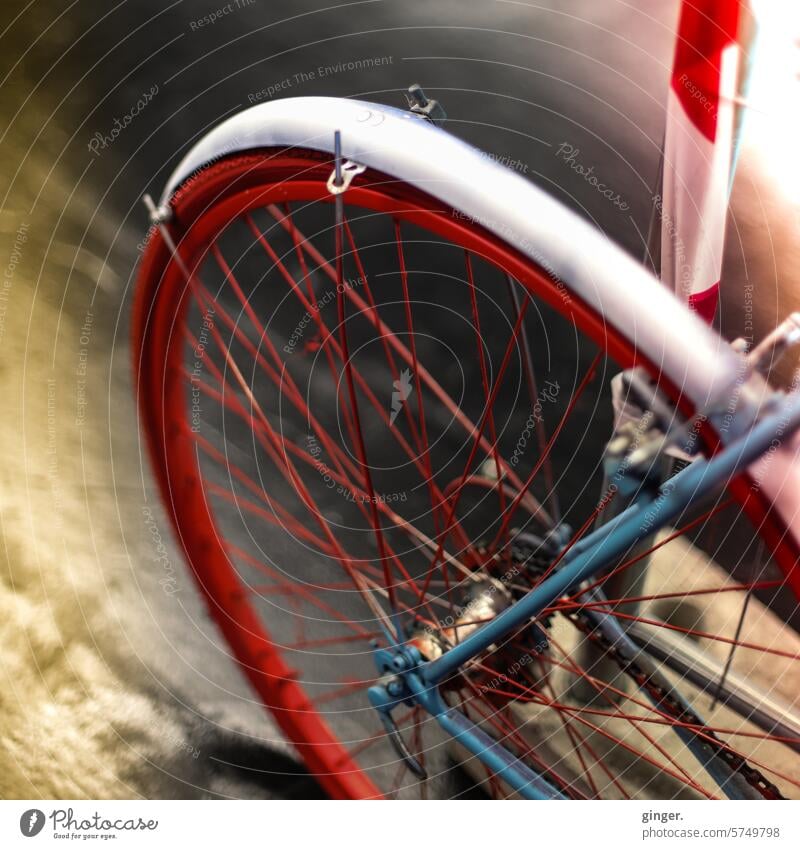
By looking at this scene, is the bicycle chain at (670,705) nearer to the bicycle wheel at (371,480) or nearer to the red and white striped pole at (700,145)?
the bicycle wheel at (371,480)

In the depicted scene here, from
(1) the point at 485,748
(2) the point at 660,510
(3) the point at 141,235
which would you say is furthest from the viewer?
(3) the point at 141,235

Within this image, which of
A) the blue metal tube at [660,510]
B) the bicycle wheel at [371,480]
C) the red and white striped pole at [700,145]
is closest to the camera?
the blue metal tube at [660,510]

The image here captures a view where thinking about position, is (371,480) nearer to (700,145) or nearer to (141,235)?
(141,235)

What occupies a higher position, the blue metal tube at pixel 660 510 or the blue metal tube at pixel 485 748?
the blue metal tube at pixel 660 510

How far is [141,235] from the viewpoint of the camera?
2.76ft

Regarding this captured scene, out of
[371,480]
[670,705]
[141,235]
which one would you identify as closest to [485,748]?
[670,705]

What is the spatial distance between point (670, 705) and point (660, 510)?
0.35 metres

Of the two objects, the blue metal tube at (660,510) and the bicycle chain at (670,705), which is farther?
the bicycle chain at (670,705)

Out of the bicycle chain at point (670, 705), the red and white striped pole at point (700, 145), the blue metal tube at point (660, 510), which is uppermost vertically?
the red and white striped pole at point (700, 145)

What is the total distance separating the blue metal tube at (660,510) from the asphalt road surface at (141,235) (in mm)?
263

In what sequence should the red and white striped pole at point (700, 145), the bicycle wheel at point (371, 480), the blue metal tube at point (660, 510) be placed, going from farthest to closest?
the bicycle wheel at point (371, 480) < the red and white striped pole at point (700, 145) < the blue metal tube at point (660, 510)

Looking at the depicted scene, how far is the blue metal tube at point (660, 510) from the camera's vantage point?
428 mm

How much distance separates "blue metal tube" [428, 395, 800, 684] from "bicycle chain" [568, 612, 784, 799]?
8.2 inches

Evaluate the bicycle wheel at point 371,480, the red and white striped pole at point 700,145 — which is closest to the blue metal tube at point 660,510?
the bicycle wheel at point 371,480
